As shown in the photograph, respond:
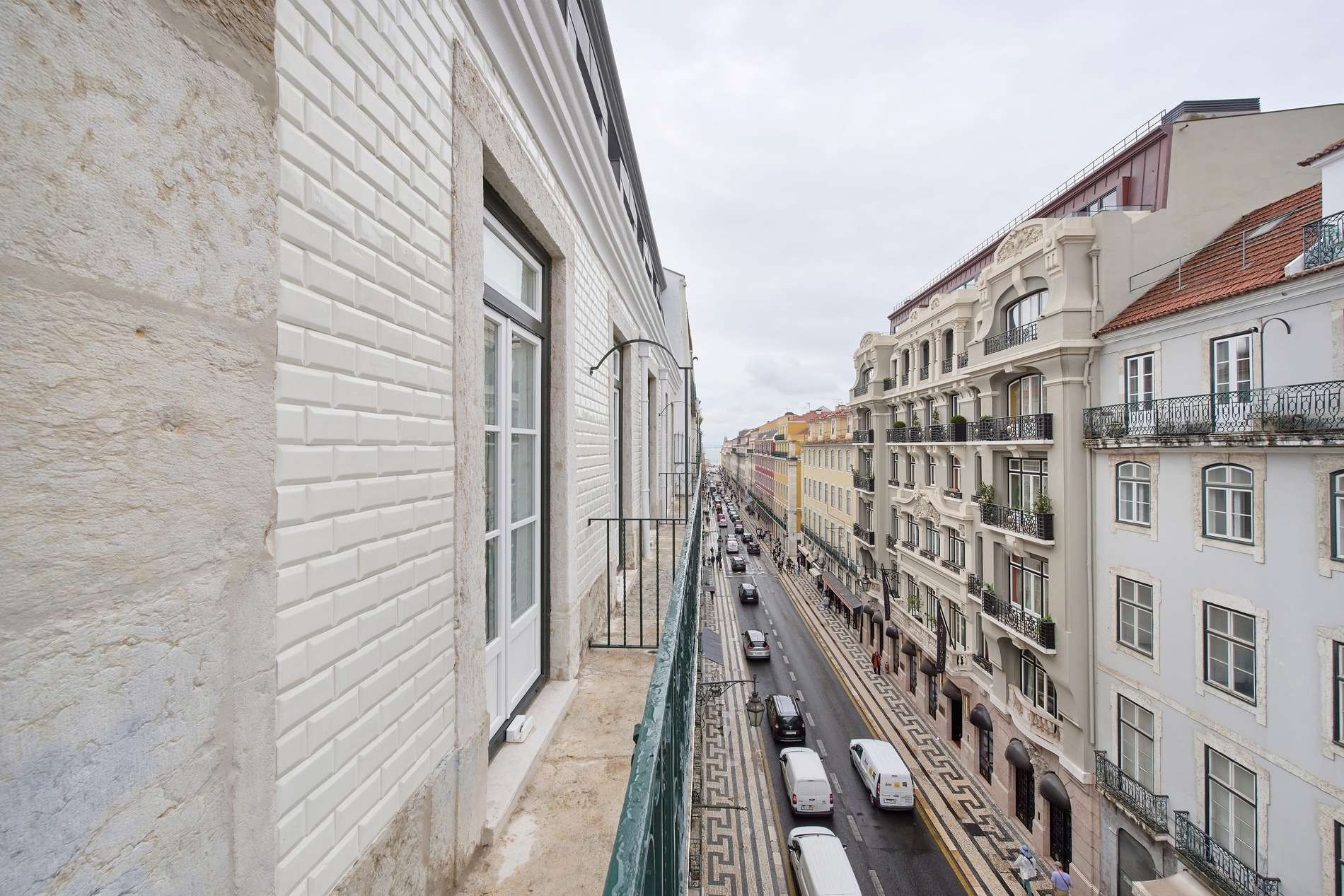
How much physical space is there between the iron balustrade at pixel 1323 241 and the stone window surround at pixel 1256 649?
210 inches

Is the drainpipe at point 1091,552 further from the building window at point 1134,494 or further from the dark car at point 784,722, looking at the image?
the dark car at point 784,722

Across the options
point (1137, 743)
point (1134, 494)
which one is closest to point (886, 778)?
point (1137, 743)

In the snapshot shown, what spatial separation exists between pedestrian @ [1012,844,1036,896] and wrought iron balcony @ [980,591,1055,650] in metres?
4.78

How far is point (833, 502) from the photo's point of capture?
33031 mm

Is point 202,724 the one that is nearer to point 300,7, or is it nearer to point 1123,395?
point 300,7

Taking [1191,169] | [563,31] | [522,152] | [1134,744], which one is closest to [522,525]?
[522,152]

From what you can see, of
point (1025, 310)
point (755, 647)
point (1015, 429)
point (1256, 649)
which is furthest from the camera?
point (755, 647)

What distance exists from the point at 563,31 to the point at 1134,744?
15501mm

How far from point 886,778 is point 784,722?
377 centimetres

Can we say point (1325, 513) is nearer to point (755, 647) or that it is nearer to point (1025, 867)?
point (1025, 867)

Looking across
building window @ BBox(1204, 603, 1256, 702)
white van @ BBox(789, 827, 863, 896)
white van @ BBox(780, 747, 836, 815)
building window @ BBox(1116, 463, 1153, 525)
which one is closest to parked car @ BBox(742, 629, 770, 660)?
white van @ BBox(780, 747, 836, 815)

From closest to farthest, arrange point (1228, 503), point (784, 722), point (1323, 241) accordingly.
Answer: point (1323, 241), point (1228, 503), point (784, 722)

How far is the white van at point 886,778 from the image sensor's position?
14.8m

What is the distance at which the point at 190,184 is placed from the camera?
48.4 inches
